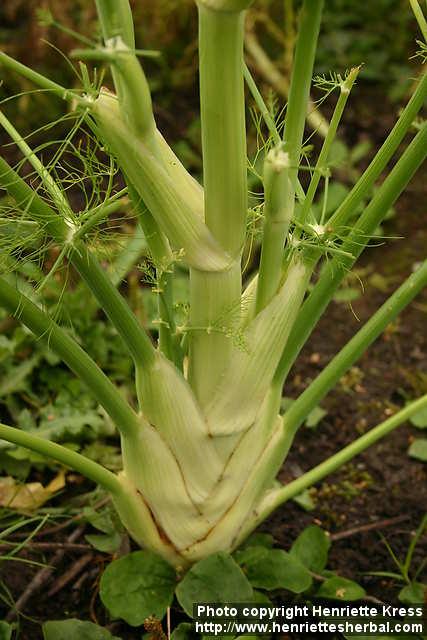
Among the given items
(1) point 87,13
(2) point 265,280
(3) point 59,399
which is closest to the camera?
(2) point 265,280

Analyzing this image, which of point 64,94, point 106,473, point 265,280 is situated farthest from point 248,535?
point 64,94

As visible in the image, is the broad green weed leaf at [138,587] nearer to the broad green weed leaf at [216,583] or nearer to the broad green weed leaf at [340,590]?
the broad green weed leaf at [216,583]

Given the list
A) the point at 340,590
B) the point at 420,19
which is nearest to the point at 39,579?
the point at 340,590

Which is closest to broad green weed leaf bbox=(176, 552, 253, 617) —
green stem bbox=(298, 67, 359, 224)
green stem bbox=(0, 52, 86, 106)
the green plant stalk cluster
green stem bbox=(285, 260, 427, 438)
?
the green plant stalk cluster

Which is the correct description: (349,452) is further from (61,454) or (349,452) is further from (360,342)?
(61,454)

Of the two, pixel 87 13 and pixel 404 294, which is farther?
pixel 87 13

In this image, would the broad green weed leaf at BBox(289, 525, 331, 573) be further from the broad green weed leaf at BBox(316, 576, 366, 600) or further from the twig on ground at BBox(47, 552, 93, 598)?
the twig on ground at BBox(47, 552, 93, 598)

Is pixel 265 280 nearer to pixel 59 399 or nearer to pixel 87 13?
pixel 59 399

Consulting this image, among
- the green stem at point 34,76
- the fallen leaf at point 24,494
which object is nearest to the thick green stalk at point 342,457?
the fallen leaf at point 24,494
